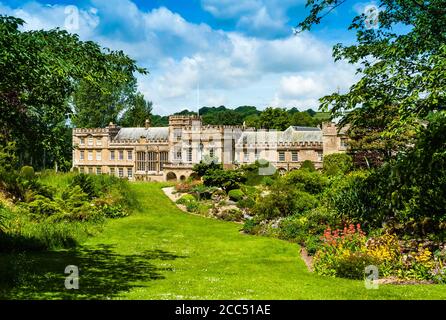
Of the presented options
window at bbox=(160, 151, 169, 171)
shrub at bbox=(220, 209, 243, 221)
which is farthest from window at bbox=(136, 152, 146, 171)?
shrub at bbox=(220, 209, 243, 221)

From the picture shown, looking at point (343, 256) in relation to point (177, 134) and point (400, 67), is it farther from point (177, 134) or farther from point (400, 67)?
point (177, 134)

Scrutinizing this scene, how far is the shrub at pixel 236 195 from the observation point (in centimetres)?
3369

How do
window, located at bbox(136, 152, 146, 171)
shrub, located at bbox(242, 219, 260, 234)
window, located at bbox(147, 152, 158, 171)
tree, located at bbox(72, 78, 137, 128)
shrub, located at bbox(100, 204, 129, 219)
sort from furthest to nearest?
tree, located at bbox(72, 78, 137, 128)
window, located at bbox(136, 152, 146, 171)
window, located at bbox(147, 152, 158, 171)
shrub, located at bbox(100, 204, 129, 219)
shrub, located at bbox(242, 219, 260, 234)

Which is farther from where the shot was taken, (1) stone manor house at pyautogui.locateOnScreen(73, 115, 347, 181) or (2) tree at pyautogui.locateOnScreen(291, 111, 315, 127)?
(2) tree at pyautogui.locateOnScreen(291, 111, 315, 127)

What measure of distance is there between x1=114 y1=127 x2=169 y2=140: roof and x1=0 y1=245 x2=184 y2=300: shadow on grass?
46042 mm

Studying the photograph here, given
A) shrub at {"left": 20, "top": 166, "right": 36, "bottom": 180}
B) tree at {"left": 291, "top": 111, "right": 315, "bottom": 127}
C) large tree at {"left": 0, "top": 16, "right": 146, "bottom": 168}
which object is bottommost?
shrub at {"left": 20, "top": 166, "right": 36, "bottom": 180}

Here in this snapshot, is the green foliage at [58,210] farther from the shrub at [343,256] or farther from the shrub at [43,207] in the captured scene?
the shrub at [343,256]

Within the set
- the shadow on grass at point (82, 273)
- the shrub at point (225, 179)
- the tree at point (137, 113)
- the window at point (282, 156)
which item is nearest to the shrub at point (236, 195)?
the shrub at point (225, 179)

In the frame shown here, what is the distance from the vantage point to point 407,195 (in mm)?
7754

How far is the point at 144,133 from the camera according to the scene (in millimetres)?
64500

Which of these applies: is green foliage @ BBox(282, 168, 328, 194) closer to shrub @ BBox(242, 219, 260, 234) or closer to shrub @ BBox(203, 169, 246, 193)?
shrub @ BBox(242, 219, 260, 234)

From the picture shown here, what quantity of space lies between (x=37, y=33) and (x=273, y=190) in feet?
53.6

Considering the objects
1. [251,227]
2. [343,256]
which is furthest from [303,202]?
[343,256]

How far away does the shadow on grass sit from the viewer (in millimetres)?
10242
